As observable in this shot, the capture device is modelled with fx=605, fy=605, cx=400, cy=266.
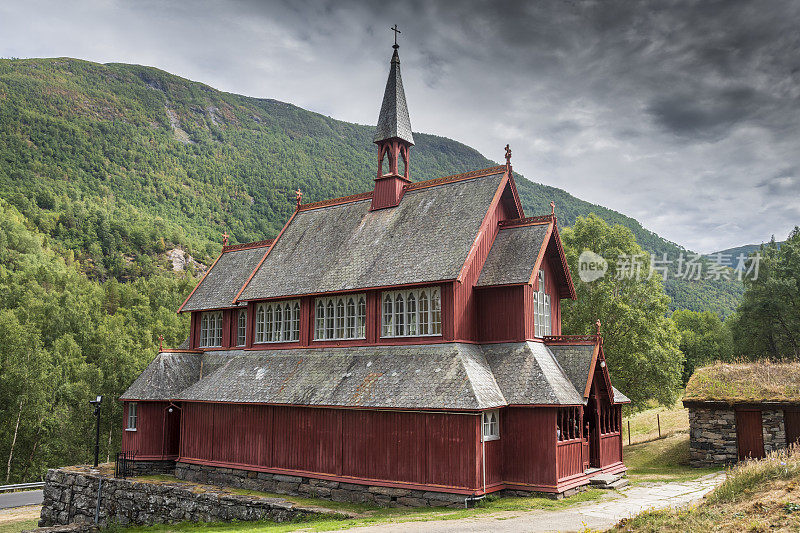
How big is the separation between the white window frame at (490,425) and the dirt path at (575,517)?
2951mm

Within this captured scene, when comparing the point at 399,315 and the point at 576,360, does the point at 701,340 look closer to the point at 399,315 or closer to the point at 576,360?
the point at 576,360

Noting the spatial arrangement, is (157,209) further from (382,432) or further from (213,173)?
(382,432)

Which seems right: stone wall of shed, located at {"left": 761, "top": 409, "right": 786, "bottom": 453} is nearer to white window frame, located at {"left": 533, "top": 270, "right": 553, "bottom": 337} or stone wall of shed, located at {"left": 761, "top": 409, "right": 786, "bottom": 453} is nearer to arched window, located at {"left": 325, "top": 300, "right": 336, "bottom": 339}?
white window frame, located at {"left": 533, "top": 270, "right": 553, "bottom": 337}

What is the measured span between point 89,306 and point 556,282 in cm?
5144

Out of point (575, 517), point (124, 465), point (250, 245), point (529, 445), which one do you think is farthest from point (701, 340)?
point (124, 465)

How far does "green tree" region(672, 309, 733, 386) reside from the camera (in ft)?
221

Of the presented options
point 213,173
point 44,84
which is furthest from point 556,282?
point 44,84

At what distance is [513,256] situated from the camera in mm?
23562

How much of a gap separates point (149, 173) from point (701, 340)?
118512 mm

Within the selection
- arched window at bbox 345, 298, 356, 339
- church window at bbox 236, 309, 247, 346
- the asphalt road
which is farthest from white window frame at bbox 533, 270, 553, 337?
the asphalt road

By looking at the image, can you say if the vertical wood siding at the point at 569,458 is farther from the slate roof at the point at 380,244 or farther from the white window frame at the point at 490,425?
the slate roof at the point at 380,244

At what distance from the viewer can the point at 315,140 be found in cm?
19362

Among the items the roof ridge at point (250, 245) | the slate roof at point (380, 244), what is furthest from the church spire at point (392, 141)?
the roof ridge at point (250, 245)

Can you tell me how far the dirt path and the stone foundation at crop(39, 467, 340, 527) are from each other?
5.13 m
